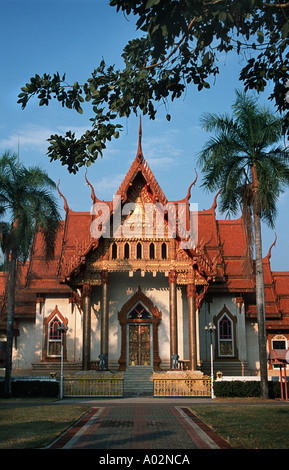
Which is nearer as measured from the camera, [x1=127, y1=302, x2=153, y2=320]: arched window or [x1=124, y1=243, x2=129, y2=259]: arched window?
[x1=124, y1=243, x2=129, y2=259]: arched window

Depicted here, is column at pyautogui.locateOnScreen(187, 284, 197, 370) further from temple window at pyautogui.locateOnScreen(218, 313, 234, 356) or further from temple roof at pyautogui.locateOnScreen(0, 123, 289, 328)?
temple window at pyautogui.locateOnScreen(218, 313, 234, 356)

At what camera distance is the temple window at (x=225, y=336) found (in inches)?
1104

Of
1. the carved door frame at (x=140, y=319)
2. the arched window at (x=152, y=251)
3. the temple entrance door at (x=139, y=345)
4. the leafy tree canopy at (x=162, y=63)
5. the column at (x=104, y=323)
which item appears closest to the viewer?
the leafy tree canopy at (x=162, y=63)

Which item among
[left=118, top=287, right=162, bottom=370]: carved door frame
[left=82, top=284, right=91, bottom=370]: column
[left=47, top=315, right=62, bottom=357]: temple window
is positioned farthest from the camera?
[left=47, top=315, right=62, bottom=357]: temple window

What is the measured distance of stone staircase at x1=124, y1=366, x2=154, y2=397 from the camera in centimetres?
2329

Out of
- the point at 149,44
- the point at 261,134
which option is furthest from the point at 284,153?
the point at 149,44

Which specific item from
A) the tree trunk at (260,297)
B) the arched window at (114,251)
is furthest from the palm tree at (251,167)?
the arched window at (114,251)

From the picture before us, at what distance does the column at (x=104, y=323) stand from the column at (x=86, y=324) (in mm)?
675

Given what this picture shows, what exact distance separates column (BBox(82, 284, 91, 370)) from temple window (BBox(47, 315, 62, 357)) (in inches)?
134

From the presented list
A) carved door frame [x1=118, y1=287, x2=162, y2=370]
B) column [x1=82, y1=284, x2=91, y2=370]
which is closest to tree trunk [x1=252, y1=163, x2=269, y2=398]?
carved door frame [x1=118, y1=287, x2=162, y2=370]

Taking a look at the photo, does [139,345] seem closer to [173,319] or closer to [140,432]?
[173,319]

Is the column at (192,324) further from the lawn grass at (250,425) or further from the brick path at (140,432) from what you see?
the brick path at (140,432)

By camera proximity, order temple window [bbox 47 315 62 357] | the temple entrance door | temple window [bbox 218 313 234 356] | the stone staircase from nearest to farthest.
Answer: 1. the stone staircase
2. the temple entrance door
3. temple window [bbox 47 315 62 357]
4. temple window [bbox 218 313 234 356]

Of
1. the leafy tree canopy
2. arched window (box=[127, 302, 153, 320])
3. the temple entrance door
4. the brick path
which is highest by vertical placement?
the leafy tree canopy
